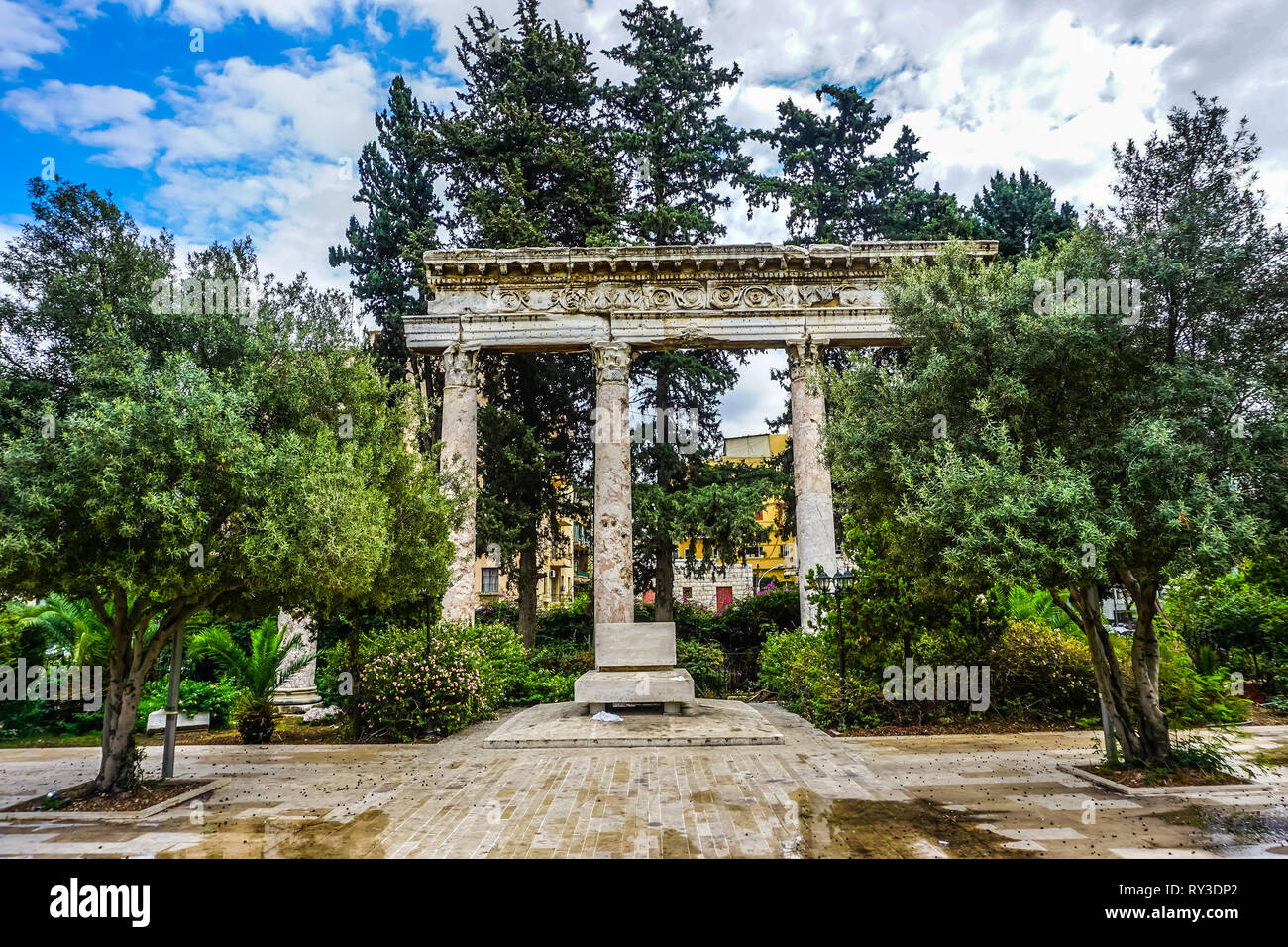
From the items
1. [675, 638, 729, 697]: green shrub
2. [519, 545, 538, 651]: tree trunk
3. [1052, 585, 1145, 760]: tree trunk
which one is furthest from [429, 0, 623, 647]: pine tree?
[1052, 585, 1145, 760]: tree trunk

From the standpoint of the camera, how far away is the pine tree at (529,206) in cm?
2103

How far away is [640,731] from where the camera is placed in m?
12.2

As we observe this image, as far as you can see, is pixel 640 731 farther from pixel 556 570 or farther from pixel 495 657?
pixel 556 570

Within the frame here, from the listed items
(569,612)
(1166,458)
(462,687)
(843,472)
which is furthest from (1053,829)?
(569,612)

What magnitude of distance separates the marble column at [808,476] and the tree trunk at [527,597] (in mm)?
8189

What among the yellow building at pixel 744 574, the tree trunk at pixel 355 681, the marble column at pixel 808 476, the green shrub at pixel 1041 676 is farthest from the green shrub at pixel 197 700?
the yellow building at pixel 744 574

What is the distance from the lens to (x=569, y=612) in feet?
75.8

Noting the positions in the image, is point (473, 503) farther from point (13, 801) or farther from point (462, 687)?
point (13, 801)

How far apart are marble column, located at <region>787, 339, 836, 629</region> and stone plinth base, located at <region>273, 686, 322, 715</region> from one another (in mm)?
11689

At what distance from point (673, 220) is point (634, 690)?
14.4 metres

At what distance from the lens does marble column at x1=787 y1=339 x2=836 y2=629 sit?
17.2m

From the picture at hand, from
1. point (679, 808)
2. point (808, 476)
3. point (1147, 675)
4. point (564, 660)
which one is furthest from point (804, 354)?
point (679, 808)

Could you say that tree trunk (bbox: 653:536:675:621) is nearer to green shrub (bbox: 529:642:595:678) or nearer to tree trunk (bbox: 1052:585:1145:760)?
green shrub (bbox: 529:642:595:678)

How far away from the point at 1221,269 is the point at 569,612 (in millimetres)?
18970
